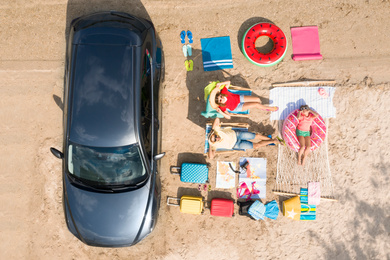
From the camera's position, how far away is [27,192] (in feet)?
18.4

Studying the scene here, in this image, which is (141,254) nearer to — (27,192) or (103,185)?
(103,185)

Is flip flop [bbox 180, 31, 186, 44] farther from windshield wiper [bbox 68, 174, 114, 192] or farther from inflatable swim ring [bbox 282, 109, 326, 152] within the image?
windshield wiper [bbox 68, 174, 114, 192]

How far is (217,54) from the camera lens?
557 centimetres

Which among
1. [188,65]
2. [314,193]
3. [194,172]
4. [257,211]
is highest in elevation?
[188,65]

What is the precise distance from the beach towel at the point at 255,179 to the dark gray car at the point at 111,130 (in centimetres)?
192

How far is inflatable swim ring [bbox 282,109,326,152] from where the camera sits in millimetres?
5203

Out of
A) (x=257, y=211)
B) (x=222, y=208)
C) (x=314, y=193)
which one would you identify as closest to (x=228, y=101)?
(x=222, y=208)

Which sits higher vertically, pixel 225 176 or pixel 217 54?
pixel 217 54

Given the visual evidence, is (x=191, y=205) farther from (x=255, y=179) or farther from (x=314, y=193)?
(x=314, y=193)

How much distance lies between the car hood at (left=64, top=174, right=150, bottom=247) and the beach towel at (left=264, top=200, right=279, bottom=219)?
2.58 metres

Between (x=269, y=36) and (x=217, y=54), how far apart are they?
1184mm

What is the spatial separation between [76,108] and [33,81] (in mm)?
2247

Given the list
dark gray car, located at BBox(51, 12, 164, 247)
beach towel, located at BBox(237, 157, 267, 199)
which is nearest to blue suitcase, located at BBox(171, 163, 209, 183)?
dark gray car, located at BBox(51, 12, 164, 247)

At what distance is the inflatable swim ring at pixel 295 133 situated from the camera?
520 cm
